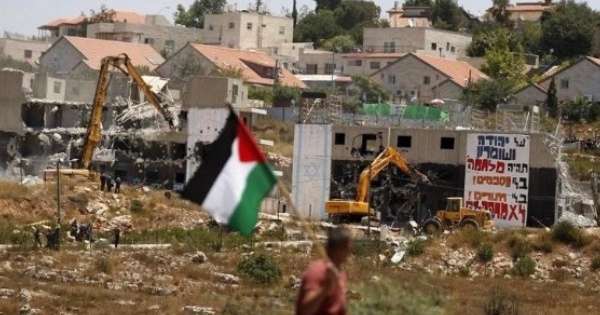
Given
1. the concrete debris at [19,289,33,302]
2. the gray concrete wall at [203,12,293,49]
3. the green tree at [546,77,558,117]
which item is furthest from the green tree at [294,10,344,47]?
the concrete debris at [19,289,33,302]

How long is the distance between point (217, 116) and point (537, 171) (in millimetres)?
15340

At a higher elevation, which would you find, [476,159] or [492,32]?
[492,32]

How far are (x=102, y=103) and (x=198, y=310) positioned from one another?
34.5 meters

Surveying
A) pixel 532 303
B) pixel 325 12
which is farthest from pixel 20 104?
pixel 325 12

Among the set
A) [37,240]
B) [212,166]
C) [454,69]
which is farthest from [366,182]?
[212,166]

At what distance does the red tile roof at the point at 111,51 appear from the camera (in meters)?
104

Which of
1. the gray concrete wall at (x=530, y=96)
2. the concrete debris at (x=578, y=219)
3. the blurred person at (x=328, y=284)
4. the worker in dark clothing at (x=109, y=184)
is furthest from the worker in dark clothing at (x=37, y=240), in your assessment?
the gray concrete wall at (x=530, y=96)

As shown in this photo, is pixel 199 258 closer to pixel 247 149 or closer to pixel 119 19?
pixel 247 149

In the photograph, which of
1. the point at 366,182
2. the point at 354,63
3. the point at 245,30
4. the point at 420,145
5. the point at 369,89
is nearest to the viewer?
the point at 366,182

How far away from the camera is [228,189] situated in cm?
1731

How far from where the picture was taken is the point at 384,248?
57.6 metres

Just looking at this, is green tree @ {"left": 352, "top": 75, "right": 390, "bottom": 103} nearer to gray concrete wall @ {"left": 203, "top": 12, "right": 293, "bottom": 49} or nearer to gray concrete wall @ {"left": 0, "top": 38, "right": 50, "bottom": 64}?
gray concrete wall @ {"left": 203, "top": 12, "right": 293, "bottom": 49}

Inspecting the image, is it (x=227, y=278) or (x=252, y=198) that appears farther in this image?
(x=227, y=278)

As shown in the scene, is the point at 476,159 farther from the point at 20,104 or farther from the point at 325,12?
the point at 325,12
